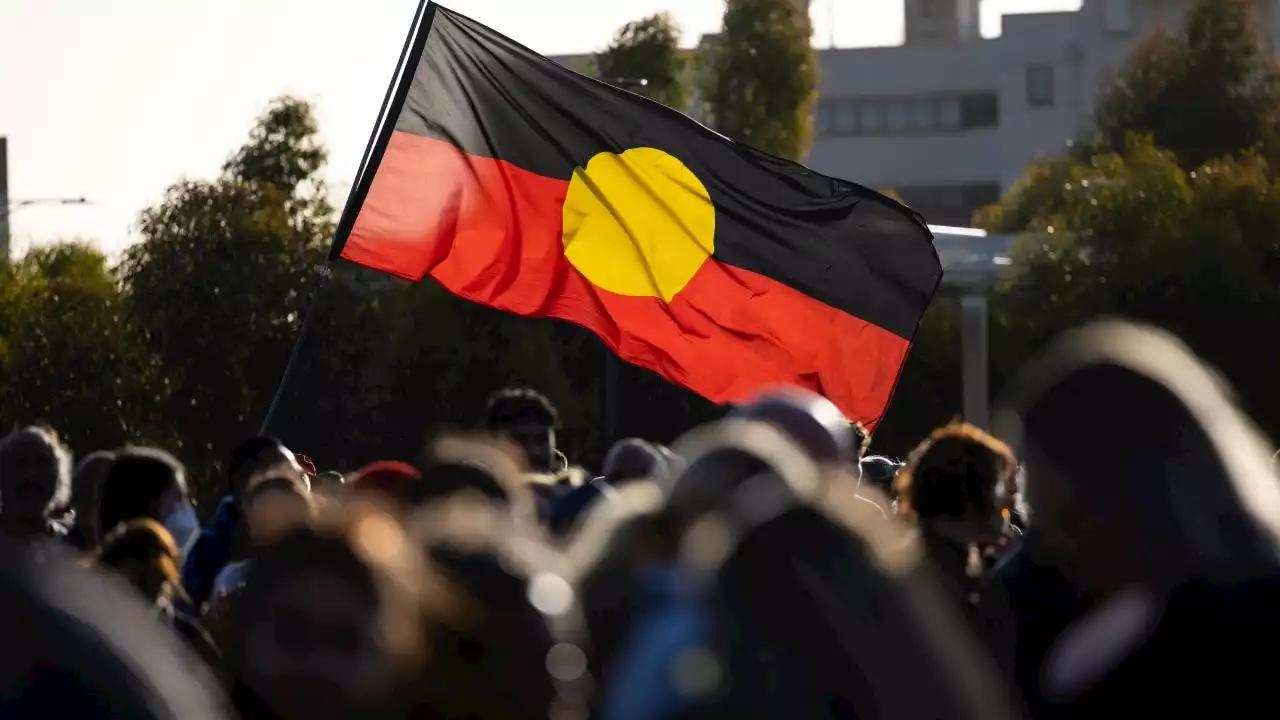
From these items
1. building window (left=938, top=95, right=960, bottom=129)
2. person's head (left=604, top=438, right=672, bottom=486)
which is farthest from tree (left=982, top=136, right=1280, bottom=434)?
building window (left=938, top=95, right=960, bottom=129)

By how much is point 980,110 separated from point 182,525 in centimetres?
7603

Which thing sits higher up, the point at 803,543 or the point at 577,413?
the point at 803,543

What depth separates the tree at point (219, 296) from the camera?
110 feet

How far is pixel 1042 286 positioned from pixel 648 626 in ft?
122

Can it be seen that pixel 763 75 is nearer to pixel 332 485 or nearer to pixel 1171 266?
pixel 1171 266

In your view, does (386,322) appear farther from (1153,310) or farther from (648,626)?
(648,626)

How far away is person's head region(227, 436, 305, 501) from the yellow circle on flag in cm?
307

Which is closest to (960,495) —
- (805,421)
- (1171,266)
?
(805,421)

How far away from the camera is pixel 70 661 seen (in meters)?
1.60

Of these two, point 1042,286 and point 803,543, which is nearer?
point 803,543

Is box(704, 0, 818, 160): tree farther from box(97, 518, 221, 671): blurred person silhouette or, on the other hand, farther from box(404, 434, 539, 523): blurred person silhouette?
box(404, 434, 539, 523): blurred person silhouette

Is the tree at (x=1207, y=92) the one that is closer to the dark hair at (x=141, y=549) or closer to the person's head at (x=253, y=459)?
the person's head at (x=253, y=459)

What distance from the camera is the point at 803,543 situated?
195cm

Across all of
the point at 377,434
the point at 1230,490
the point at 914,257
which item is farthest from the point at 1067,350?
the point at 377,434
